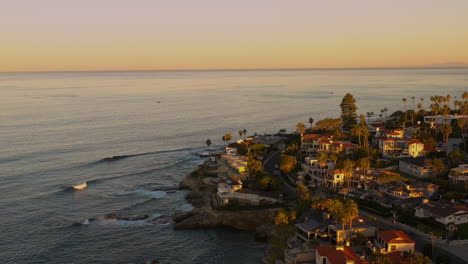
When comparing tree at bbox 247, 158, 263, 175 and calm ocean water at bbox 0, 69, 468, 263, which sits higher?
tree at bbox 247, 158, 263, 175

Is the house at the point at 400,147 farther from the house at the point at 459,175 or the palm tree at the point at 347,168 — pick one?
the palm tree at the point at 347,168

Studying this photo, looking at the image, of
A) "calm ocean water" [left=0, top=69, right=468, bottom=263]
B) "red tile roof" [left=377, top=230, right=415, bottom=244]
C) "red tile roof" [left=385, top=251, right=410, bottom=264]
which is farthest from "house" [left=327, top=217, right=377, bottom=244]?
"calm ocean water" [left=0, top=69, right=468, bottom=263]

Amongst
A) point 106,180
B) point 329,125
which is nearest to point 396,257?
point 106,180

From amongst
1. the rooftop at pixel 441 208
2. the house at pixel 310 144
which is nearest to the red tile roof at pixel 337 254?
the rooftop at pixel 441 208

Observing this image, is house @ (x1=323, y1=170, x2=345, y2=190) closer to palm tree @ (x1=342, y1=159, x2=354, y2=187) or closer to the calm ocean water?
palm tree @ (x1=342, y1=159, x2=354, y2=187)

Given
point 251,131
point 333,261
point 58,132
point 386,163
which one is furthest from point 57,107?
point 333,261

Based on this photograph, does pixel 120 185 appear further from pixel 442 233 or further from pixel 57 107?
pixel 57 107
